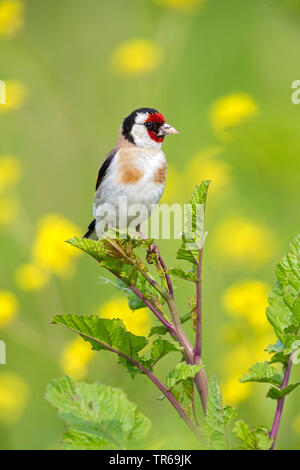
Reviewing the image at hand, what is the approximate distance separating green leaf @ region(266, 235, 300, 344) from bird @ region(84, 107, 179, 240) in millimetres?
Result: 1512

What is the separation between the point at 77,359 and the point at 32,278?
0.60 meters

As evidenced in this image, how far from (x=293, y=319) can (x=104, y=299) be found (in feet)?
8.00

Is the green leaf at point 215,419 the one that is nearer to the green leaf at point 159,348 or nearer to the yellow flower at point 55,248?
the green leaf at point 159,348

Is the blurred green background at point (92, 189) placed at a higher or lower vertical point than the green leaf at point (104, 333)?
higher

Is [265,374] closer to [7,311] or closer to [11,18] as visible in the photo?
[7,311]

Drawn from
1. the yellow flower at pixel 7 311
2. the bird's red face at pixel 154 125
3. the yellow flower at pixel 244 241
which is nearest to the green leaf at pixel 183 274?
the bird's red face at pixel 154 125

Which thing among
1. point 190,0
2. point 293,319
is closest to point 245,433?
point 293,319

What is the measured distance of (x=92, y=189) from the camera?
364 centimetres

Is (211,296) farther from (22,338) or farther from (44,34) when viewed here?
(44,34)

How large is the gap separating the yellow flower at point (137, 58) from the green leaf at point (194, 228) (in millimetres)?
2588

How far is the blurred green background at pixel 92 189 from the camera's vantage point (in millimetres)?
2373

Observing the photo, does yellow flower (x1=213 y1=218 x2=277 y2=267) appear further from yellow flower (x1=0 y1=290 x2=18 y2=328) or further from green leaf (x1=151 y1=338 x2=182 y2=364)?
green leaf (x1=151 y1=338 x2=182 y2=364)

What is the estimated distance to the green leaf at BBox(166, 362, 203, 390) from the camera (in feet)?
2.35

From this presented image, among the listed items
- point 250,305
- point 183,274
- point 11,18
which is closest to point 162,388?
point 183,274
